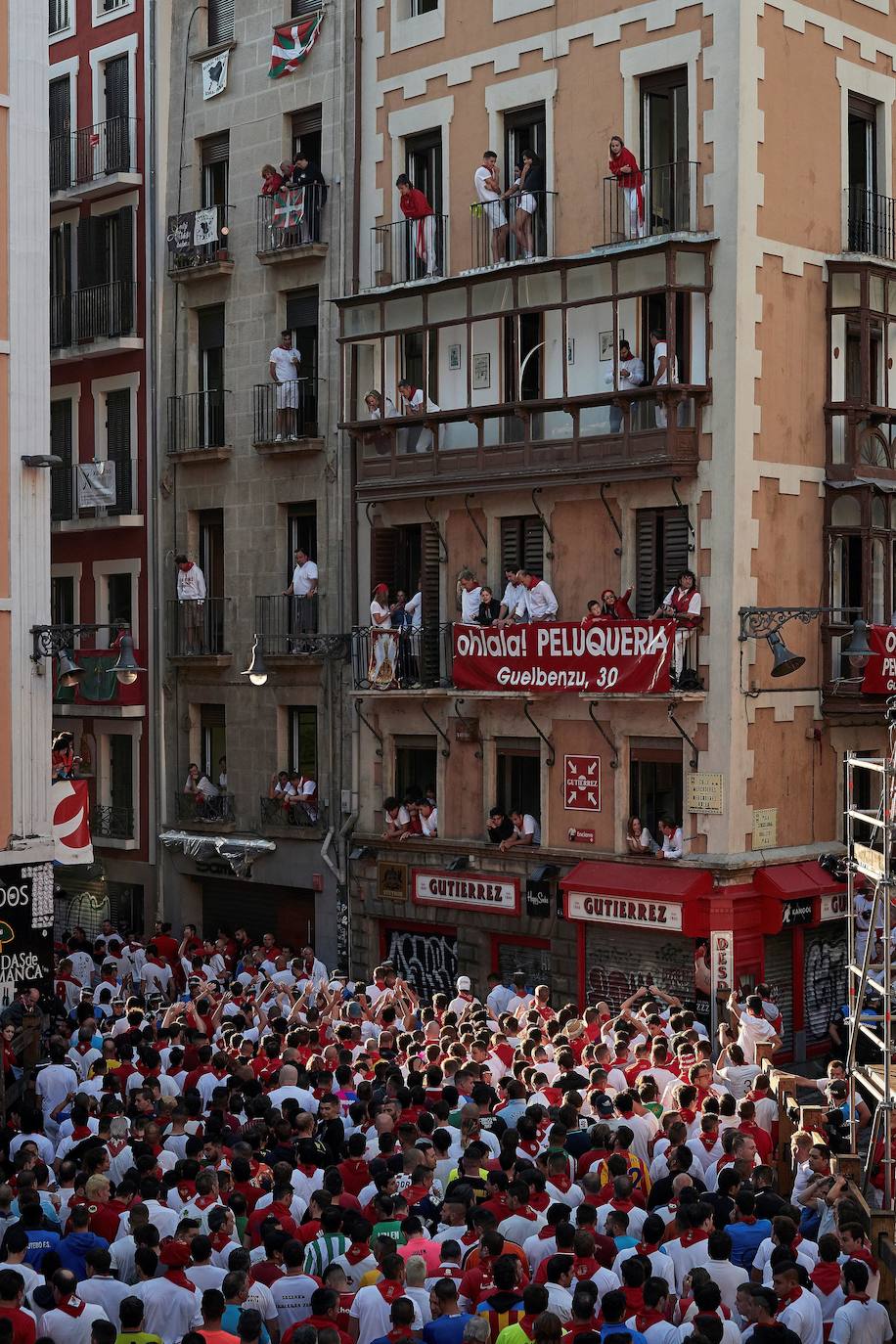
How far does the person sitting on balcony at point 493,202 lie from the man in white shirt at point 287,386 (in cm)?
472

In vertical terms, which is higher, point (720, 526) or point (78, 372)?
point (78, 372)

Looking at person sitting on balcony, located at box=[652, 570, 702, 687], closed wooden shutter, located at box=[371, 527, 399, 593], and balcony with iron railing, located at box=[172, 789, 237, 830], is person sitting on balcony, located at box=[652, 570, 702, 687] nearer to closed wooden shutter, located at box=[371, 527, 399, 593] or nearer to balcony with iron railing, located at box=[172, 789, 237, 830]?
closed wooden shutter, located at box=[371, 527, 399, 593]

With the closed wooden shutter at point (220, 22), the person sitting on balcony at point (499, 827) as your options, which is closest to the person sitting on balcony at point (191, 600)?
the person sitting on balcony at point (499, 827)

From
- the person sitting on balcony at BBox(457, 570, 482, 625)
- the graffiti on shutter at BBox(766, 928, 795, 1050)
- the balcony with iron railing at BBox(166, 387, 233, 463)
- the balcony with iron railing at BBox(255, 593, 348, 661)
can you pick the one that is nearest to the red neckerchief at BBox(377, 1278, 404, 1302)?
the graffiti on shutter at BBox(766, 928, 795, 1050)

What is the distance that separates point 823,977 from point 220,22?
1930cm

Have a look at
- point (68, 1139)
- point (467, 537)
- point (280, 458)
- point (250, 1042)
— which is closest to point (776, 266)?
point (467, 537)

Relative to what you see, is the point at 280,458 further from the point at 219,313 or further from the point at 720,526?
the point at 720,526

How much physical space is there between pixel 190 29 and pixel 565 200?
32.8 feet

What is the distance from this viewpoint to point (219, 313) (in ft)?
107

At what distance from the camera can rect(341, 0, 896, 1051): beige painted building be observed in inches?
970

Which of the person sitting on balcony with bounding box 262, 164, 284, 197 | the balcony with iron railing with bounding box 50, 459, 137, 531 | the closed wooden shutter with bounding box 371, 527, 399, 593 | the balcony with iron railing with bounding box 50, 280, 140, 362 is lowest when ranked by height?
the closed wooden shutter with bounding box 371, 527, 399, 593

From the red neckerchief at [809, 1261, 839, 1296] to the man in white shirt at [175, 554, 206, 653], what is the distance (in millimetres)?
22103

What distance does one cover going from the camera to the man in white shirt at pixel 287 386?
3055 cm

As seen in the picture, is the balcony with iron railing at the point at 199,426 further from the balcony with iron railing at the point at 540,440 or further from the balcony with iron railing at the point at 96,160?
the balcony with iron railing at the point at 96,160
